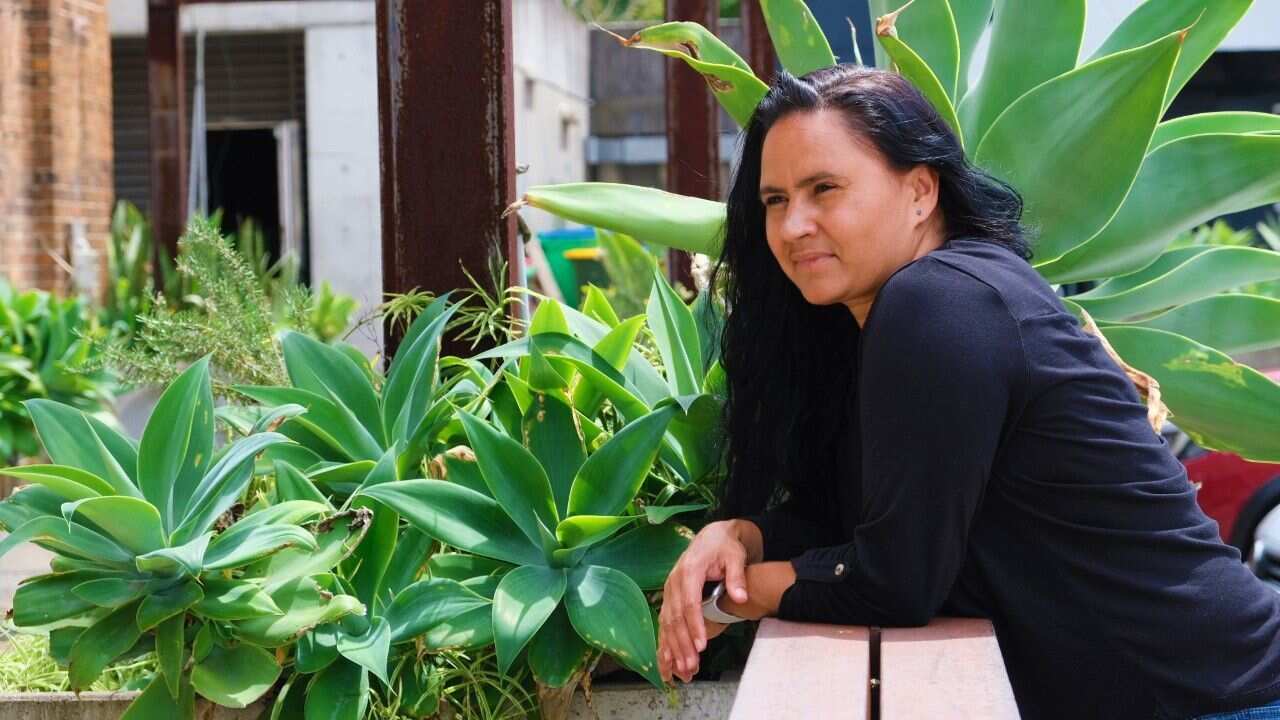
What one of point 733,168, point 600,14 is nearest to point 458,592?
point 733,168

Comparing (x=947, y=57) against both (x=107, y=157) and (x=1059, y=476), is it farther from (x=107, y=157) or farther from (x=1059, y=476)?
(x=107, y=157)

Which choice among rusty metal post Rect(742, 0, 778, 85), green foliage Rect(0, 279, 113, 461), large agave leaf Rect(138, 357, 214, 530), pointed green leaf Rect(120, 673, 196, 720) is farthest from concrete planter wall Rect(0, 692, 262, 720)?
green foliage Rect(0, 279, 113, 461)

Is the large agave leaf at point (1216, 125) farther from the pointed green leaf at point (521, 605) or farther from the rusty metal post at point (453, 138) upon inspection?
the pointed green leaf at point (521, 605)

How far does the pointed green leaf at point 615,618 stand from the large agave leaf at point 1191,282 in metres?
1.15

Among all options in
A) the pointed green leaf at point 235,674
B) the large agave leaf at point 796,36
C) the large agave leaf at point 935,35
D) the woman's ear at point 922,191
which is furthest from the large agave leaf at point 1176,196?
the pointed green leaf at point 235,674

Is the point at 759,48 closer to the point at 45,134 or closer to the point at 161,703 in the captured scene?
the point at 161,703

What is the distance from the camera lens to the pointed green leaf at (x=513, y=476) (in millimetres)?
2350

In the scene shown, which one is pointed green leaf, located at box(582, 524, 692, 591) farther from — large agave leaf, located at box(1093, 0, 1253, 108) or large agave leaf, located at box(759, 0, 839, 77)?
large agave leaf, located at box(1093, 0, 1253, 108)

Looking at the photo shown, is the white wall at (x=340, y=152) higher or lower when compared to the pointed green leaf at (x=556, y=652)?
higher

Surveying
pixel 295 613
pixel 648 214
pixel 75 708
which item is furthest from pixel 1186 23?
pixel 75 708

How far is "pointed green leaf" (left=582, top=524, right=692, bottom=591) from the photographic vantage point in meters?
2.38

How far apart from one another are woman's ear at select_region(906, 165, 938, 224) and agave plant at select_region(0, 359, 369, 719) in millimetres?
954

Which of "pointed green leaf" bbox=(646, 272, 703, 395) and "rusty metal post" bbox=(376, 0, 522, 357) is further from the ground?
"rusty metal post" bbox=(376, 0, 522, 357)

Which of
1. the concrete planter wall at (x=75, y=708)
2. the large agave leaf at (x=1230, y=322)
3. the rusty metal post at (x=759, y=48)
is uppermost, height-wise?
the rusty metal post at (x=759, y=48)
